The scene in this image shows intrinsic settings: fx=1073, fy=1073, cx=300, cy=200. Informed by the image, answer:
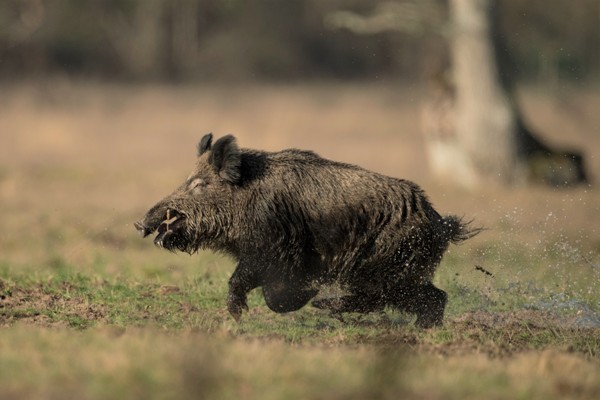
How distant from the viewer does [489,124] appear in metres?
22.2

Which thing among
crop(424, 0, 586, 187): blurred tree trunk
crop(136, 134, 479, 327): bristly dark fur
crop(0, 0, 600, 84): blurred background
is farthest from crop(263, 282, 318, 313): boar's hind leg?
crop(0, 0, 600, 84): blurred background

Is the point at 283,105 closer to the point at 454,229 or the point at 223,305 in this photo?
the point at 223,305

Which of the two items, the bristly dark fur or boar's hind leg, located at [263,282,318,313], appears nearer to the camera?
the bristly dark fur

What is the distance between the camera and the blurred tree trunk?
22031mm

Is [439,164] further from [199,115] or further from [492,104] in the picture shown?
[199,115]

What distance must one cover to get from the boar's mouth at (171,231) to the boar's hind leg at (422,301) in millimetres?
1942

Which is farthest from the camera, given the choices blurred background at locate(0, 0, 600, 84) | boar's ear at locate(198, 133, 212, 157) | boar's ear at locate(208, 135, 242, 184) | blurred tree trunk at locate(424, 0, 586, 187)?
blurred background at locate(0, 0, 600, 84)

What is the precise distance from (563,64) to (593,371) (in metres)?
41.5

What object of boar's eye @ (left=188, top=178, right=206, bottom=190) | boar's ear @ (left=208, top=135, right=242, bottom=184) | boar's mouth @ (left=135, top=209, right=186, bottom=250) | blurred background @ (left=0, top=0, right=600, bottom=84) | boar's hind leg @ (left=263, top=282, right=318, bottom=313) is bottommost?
boar's hind leg @ (left=263, top=282, right=318, bottom=313)

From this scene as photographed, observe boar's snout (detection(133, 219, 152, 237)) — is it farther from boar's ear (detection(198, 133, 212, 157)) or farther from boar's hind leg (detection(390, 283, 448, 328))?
boar's hind leg (detection(390, 283, 448, 328))

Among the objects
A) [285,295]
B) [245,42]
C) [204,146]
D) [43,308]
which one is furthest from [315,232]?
[245,42]

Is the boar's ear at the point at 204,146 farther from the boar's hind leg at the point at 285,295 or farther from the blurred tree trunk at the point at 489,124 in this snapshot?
the blurred tree trunk at the point at 489,124

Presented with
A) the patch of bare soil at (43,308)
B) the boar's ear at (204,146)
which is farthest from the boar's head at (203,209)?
the patch of bare soil at (43,308)

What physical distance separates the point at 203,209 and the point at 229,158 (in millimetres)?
507
